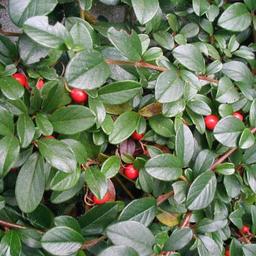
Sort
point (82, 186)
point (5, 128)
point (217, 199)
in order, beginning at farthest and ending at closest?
point (217, 199) < point (82, 186) < point (5, 128)

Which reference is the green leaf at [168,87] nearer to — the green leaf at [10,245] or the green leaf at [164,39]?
the green leaf at [164,39]

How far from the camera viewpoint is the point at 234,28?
1152 mm

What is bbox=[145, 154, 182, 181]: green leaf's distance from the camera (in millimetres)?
888

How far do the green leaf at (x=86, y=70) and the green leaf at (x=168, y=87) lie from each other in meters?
0.12

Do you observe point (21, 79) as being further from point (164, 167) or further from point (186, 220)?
point (186, 220)

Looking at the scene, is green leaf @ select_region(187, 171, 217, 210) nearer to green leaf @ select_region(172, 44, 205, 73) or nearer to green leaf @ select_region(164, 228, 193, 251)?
green leaf @ select_region(164, 228, 193, 251)

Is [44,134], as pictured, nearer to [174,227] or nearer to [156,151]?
[156,151]

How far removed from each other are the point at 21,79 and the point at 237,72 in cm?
54

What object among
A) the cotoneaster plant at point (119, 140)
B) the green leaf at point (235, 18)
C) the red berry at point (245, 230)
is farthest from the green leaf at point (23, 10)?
the red berry at point (245, 230)

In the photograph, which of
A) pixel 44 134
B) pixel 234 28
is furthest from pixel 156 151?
pixel 234 28

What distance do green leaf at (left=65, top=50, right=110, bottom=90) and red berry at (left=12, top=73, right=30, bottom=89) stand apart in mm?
145

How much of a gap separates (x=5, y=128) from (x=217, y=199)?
530 mm

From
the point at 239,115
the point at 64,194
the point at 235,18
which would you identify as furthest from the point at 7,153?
the point at 235,18

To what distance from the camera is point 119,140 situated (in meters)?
0.91
